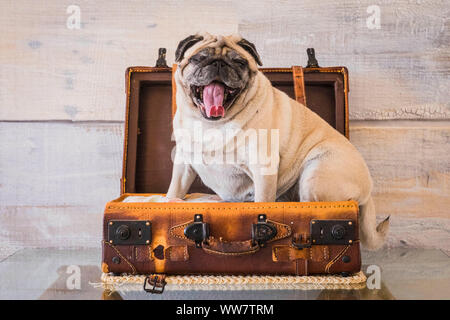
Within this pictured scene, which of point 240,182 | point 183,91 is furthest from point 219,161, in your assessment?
point 183,91

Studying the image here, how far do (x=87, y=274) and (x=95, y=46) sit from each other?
0.99 m

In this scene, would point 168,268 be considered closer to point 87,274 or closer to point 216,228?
point 216,228

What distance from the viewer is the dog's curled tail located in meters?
1.32

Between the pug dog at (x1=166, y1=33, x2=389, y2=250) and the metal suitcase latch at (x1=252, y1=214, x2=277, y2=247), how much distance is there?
20 centimetres

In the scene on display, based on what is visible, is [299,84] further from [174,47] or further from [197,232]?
[197,232]

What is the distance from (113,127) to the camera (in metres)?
1.75

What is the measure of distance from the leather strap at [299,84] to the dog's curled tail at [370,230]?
1.58 feet

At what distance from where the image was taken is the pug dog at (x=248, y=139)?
115cm

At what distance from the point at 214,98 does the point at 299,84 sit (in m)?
0.55

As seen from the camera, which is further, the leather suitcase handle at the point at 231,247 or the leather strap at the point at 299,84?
the leather strap at the point at 299,84

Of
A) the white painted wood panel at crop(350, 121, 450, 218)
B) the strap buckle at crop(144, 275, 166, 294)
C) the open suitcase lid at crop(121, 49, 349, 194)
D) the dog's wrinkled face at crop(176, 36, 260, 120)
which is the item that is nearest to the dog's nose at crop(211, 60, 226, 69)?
the dog's wrinkled face at crop(176, 36, 260, 120)
